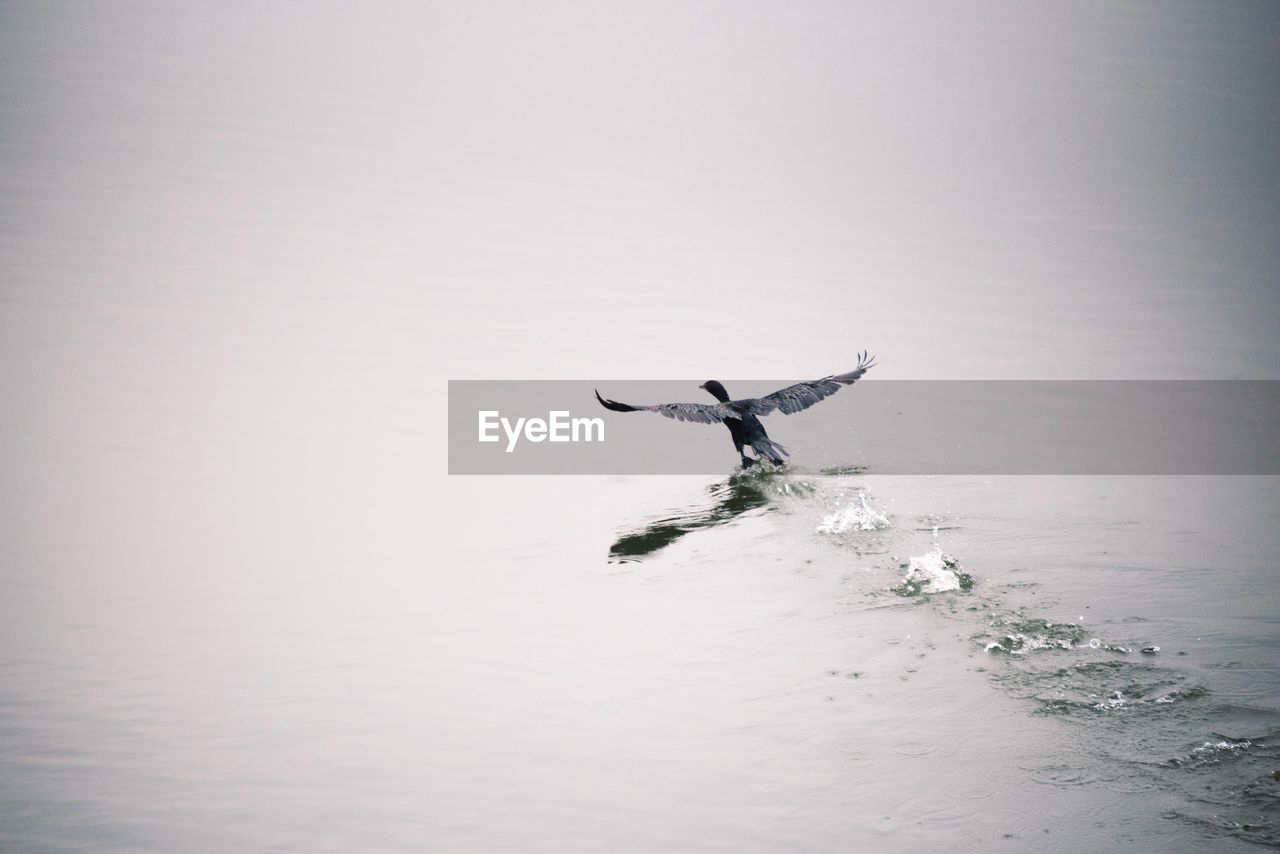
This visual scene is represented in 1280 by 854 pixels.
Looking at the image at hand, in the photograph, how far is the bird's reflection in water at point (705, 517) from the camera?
39.7ft

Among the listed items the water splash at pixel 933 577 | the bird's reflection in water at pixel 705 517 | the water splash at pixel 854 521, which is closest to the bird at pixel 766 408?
the bird's reflection in water at pixel 705 517

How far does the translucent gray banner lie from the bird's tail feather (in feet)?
1.14

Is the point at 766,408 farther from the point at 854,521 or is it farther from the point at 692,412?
the point at 854,521

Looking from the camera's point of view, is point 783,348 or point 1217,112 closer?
point 783,348

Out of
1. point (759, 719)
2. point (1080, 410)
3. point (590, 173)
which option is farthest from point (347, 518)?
point (590, 173)

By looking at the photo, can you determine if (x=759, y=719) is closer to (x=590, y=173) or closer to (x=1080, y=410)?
(x=1080, y=410)

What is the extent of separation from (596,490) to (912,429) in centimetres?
404

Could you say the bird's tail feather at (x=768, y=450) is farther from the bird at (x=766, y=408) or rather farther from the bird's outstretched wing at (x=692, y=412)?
the bird's outstretched wing at (x=692, y=412)

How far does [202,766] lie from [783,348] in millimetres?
11652

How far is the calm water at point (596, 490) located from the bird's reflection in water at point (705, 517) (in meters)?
0.07

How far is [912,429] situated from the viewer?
15219 mm

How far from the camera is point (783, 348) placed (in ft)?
60.4

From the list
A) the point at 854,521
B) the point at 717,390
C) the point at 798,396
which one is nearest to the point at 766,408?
the point at 798,396

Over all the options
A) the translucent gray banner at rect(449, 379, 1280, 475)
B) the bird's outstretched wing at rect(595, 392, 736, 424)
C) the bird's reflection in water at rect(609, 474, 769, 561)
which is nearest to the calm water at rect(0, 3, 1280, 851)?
the bird's reflection in water at rect(609, 474, 769, 561)
